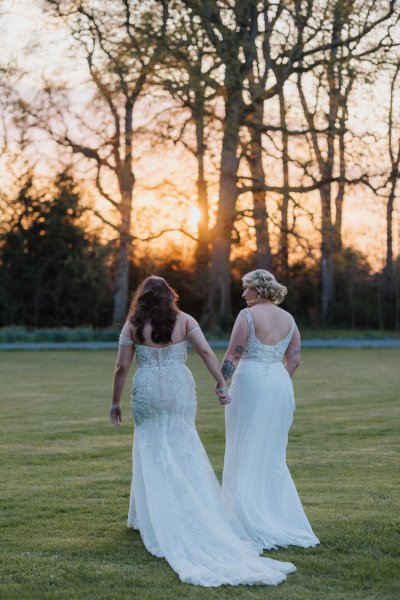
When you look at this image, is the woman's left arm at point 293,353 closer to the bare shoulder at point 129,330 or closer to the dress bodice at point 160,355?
the dress bodice at point 160,355

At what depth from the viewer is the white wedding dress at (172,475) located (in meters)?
6.70

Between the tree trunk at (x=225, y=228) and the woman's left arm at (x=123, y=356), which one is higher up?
the tree trunk at (x=225, y=228)

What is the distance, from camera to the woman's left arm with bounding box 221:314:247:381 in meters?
7.72

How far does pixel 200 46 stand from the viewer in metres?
32.5

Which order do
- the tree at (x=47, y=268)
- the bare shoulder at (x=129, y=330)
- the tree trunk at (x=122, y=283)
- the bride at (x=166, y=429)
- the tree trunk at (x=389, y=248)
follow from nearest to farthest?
1. the bride at (x=166, y=429)
2. the bare shoulder at (x=129, y=330)
3. the tree trunk at (x=122, y=283)
4. the tree trunk at (x=389, y=248)
5. the tree at (x=47, y=268)

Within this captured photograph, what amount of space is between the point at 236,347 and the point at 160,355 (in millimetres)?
729

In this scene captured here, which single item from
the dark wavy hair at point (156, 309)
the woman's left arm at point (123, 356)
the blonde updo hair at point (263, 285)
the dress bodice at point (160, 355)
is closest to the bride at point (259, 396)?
the blonde updo hair at point (263, 285)

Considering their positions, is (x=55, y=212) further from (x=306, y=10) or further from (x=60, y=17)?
(x=306, y=10)

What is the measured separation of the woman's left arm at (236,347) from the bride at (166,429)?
0.35m

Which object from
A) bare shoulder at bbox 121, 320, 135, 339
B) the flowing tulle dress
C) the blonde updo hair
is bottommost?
the flowing tulle dress

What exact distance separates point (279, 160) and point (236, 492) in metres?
28.0

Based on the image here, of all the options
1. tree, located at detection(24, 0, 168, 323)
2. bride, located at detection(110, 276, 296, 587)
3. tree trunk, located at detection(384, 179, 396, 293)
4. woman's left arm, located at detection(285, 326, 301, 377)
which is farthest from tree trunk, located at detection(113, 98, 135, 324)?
bride, located at detection(110, 276, 296, 587)

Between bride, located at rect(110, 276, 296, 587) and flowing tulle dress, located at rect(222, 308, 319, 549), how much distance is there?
336mm

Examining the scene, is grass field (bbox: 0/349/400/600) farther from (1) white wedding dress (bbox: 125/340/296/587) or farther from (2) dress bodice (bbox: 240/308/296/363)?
(2) dress bodice (bbox: 240/308/296/363)
